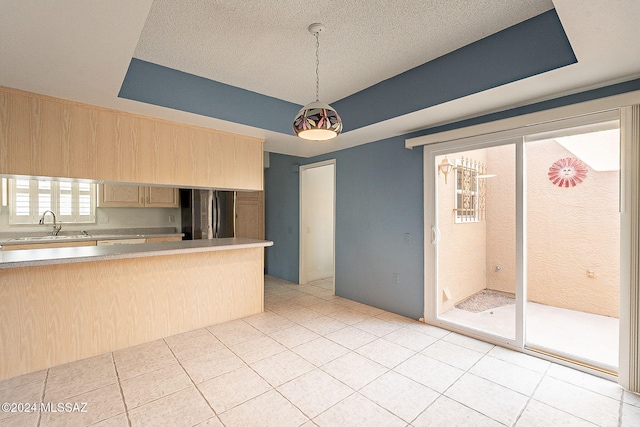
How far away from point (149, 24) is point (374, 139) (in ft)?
8.77

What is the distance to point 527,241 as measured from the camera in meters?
3.33

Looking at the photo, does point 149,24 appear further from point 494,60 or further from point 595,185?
point 595,185

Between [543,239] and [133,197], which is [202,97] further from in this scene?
[543,239]

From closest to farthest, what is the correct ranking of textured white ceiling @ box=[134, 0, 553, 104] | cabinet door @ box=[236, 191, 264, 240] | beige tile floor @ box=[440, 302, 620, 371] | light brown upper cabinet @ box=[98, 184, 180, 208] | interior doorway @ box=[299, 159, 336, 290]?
textured white ceiling @ box=[134, 0, 553, 104] < beige tile floor @ box=[440, 302, 620, 371] < light brown upper cabinet @ box=[98, 184, 180, 208] < interior doorway @ box=[299, 159, 336, 290] < cabinet door @ box=[236, 191, 264, 240]

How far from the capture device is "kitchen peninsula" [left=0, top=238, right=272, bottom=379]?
2.31m

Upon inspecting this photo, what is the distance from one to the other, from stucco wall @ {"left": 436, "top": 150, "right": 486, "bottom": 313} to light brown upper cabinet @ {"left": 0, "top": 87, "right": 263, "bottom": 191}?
2.54 metres

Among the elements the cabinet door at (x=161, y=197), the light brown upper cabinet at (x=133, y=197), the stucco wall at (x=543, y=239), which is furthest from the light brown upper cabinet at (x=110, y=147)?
the stucco wall at (x=543, y=239)

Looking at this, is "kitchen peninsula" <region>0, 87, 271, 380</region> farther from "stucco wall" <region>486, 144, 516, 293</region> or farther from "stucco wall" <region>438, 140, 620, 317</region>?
"stucco wall" <region>486, 144, 516, 293</region>

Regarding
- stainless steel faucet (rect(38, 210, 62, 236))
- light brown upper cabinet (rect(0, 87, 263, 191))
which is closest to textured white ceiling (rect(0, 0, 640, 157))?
light brown upper cabinet (rect(0, 87, 263, 191))

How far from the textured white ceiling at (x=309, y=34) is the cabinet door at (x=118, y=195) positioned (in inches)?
67.0

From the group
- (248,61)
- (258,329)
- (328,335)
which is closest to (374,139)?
(248,61)

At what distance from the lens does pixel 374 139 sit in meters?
3.84

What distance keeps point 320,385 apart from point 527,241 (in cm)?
287

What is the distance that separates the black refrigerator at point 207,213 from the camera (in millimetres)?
3979
